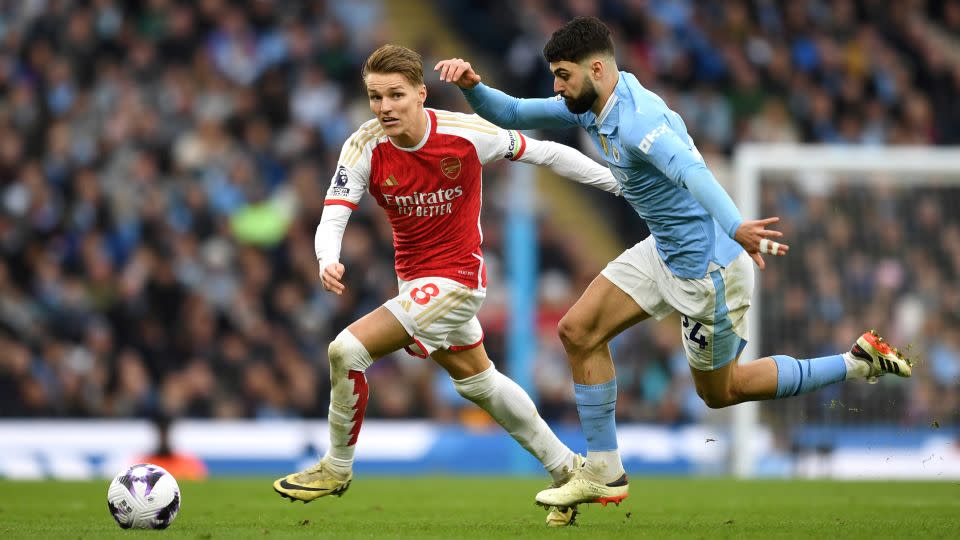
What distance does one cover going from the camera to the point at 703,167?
264 inches

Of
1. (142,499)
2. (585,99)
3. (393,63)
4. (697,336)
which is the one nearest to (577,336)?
(697,336)

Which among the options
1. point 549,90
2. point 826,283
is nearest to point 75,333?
point 549,90

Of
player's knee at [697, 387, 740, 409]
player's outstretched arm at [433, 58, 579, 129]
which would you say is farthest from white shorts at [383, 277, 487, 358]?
player's knee at [697, 387, 740, 409]

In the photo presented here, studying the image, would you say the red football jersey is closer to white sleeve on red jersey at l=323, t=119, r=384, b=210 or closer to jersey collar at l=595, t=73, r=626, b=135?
white sleeve on red jersey at l=323, t=119, r=384, b=210

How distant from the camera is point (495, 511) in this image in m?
8.84

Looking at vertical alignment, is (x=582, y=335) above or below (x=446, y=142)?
below

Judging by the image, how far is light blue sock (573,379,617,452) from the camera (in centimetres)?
743

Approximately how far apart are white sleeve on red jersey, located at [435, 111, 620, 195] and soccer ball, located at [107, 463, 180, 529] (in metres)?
2.37

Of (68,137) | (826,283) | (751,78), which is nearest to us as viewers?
(826,283)

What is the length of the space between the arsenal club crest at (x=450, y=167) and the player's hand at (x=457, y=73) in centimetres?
40

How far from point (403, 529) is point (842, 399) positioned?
27.3ft

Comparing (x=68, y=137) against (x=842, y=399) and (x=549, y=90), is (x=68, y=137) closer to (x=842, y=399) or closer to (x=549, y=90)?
(x=549, y=90)

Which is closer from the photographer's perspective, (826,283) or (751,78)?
(826,283)

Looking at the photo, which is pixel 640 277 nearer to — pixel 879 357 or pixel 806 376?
pixel 806 376
